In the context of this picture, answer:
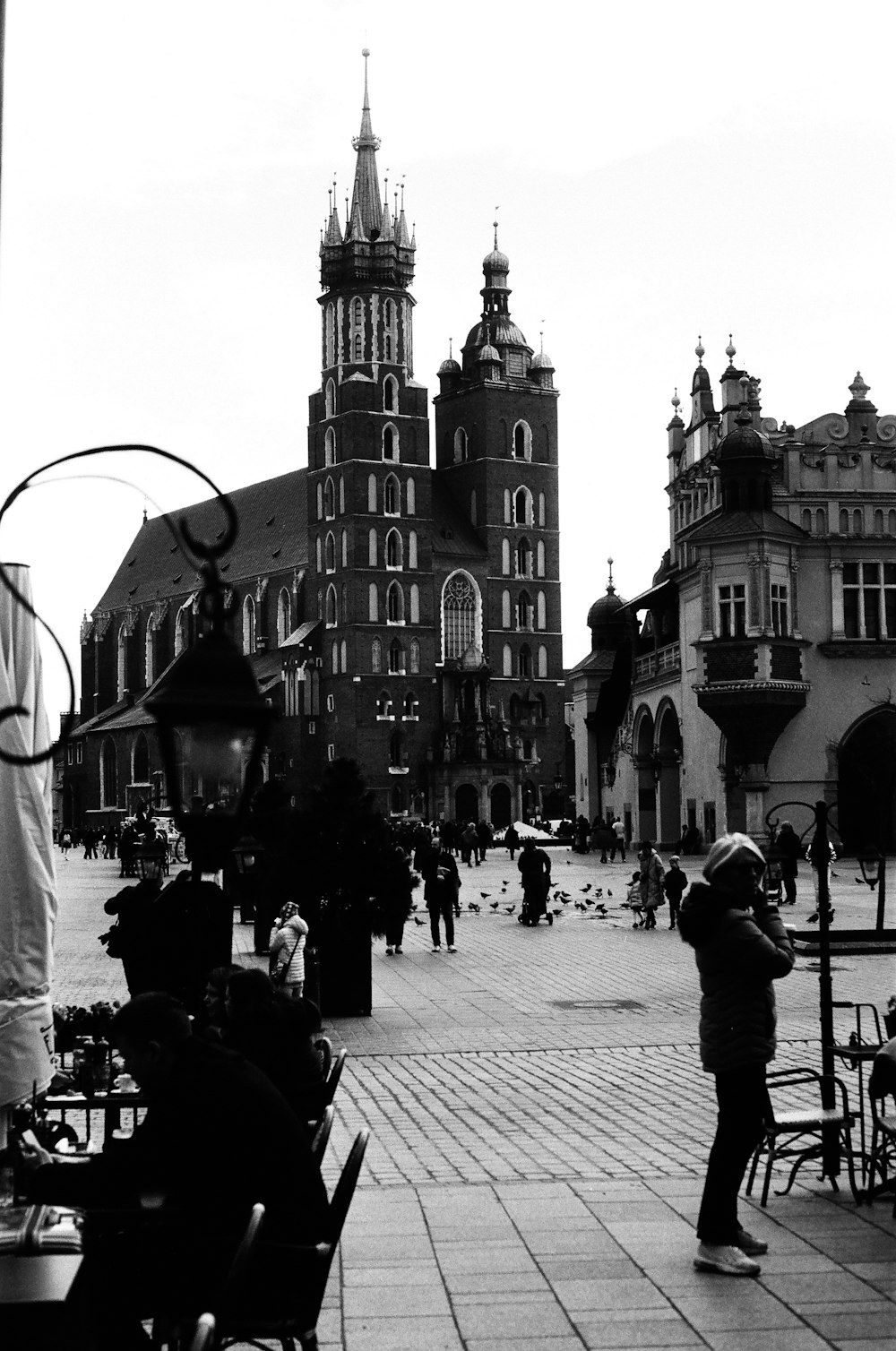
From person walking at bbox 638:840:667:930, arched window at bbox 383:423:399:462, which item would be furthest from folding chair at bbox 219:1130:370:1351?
arched window at bbox 383:423:399:462

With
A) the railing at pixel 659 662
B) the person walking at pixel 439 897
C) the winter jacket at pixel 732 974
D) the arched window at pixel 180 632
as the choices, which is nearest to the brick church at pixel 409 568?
the arched window at pixel 180 632

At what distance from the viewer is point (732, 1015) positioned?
23.3ft

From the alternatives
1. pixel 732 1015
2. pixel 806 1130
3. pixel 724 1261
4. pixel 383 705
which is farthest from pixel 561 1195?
pixel 383 705

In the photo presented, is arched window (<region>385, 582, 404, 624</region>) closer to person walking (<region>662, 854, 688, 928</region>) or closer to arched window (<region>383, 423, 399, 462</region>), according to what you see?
arched window (<region>383, 423, 399, 462</region>)

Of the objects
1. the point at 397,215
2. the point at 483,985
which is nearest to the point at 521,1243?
the point at 483,985

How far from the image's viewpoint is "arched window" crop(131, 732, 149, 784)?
351 ft

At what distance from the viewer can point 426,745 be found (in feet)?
300

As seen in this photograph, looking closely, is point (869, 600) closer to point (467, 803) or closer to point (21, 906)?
point (21, 906)

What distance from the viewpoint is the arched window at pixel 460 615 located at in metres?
95.6

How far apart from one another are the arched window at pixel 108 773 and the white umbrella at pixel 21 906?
105387 mm

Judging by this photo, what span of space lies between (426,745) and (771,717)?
47.2 metres

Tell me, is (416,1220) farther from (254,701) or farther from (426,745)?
(426,745)

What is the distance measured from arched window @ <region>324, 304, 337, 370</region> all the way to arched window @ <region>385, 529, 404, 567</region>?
296 inches

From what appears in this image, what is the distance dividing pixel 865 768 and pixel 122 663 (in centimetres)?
8326
